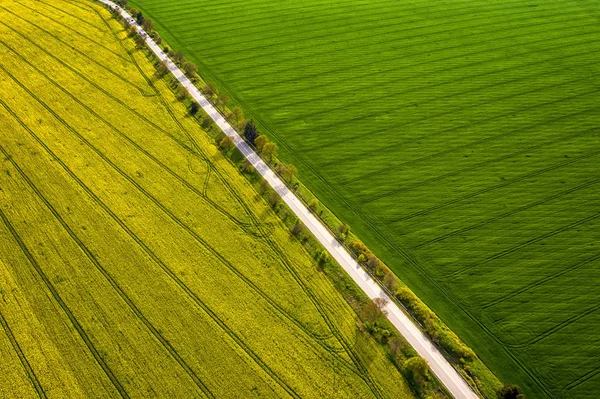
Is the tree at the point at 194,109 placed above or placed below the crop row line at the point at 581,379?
above

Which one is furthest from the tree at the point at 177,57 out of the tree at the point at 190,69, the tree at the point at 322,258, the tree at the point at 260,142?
the tree at the point at 322,258

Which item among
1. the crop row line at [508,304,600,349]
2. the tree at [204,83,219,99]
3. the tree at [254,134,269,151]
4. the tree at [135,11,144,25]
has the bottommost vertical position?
the crop row line at [508,304,600,349]

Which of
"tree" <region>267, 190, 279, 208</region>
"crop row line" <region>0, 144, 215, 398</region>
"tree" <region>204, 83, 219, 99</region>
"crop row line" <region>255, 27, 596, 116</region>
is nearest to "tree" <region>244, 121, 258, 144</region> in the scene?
"crop row line" <region>255, 27, 596, 116</region>

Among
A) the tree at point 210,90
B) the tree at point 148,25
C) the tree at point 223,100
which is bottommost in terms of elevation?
the tree at point 223,100

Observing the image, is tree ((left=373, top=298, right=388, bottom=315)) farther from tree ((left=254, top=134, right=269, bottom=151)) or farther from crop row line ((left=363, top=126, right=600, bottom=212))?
tree ((left=254, top=134, right=269, bottom=151))

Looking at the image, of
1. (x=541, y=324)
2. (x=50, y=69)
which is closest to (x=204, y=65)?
(x=50, y=69)

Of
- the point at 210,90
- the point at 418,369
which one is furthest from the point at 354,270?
the point at 210,90

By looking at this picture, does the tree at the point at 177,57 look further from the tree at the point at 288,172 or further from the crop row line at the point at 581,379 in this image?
the crop row line at the point at 581,379

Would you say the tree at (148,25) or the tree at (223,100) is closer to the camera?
the tree at (223,100)
